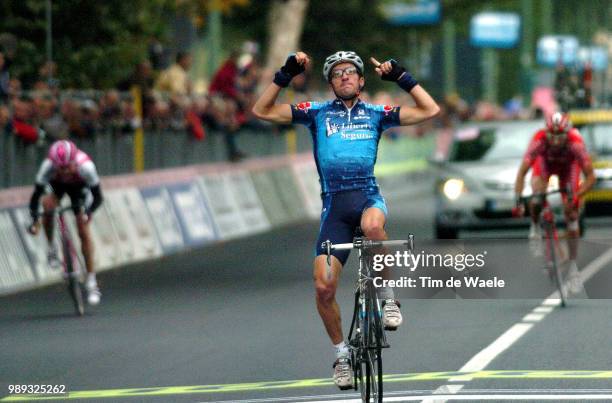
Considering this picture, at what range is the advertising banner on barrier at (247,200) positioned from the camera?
28922 millimetres

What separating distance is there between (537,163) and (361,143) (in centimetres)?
788

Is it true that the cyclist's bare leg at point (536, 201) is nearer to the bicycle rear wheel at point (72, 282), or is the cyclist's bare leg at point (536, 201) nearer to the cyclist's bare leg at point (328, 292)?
the bicycle rear wheel at point (72, 282)

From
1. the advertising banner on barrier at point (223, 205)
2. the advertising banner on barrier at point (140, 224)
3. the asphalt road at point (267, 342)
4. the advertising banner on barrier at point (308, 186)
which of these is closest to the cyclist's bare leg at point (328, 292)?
the asphalt road at point (267, 342)

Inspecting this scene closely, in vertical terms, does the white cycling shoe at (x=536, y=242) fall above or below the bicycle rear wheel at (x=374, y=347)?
below

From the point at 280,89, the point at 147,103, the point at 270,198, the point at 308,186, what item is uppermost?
the point at 280,89

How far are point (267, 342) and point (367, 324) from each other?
431 centimetres

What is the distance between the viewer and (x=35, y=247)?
20219 mm

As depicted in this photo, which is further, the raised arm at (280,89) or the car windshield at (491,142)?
the car windshield at (491,142)

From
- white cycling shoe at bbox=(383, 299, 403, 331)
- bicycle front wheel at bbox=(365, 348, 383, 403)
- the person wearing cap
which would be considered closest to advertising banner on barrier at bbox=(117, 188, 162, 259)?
the person wearing cap

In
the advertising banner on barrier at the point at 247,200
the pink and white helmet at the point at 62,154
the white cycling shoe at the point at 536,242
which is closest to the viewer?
the pink and white helmet at the point at 62,154

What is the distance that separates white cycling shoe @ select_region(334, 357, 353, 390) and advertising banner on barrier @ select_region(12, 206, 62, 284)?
956 cm

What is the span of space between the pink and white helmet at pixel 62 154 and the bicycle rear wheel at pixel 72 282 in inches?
27.9

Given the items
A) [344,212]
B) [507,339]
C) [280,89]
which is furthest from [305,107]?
[507,339]

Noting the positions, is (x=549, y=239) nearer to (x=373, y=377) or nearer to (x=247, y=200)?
(x=373, y=377)
